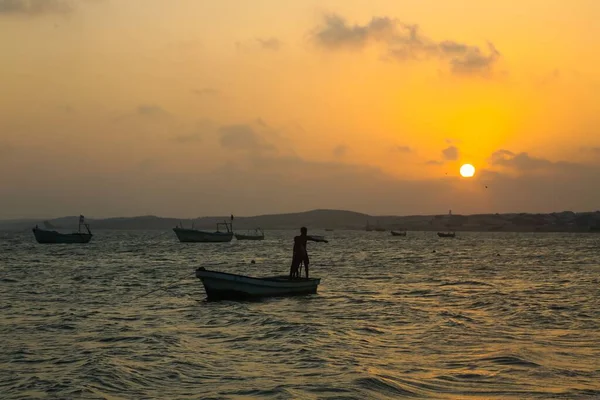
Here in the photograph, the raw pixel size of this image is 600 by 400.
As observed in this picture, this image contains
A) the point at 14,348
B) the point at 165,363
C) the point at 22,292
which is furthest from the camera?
the point at 22,292

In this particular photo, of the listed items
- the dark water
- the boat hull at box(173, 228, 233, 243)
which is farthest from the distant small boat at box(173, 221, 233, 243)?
the dark water

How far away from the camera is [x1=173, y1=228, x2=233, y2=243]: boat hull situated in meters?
134

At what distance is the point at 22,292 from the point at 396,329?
2322 cm

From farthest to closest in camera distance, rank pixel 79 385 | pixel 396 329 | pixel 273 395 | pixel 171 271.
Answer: pixel 171 271, pixel 396 329, pixel 79 385, pixel 273 395

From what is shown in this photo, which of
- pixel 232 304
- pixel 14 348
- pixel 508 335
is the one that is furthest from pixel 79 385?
pixel 232 304

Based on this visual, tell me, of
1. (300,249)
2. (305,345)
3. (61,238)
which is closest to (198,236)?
(61,238)

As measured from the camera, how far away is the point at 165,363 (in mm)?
17156

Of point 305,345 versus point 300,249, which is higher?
point 300,249

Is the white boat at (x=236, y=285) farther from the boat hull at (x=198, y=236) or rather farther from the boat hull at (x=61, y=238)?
the boat hull at (x=198, y=236)

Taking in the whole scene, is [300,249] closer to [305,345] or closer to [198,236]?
[305,345]

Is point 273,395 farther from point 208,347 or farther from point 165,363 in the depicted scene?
point 208,347

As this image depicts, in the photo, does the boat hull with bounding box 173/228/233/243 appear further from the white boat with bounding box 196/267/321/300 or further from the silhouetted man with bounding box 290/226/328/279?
the white boat with bounding box 196/267/321/300

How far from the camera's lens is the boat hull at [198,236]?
134250 millimetres

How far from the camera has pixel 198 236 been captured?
449 feet
